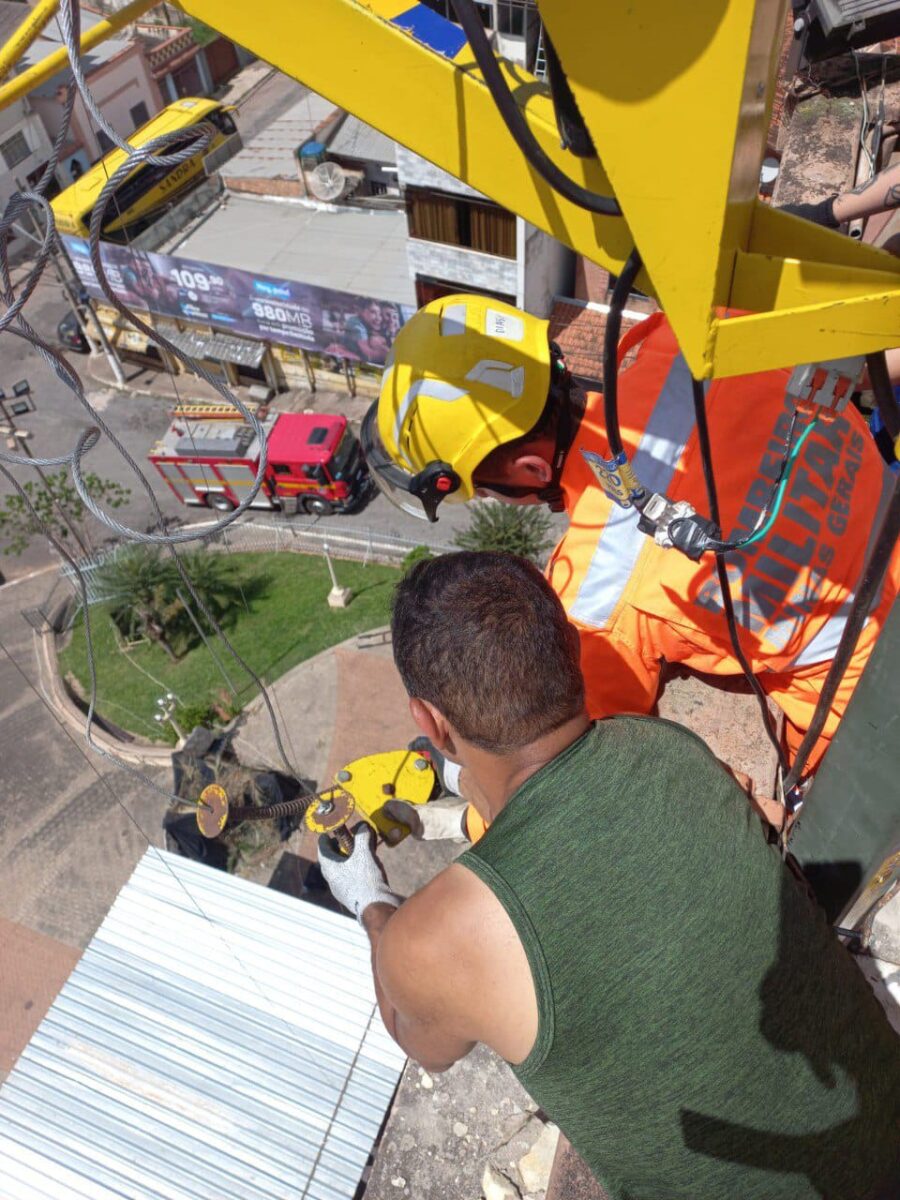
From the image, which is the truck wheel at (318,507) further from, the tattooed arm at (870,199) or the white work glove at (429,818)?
the tattooed arm at (870,199)

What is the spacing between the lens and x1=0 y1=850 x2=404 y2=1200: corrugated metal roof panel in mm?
5027

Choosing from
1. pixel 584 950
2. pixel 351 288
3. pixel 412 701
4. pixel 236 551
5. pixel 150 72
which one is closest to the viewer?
pixel 584 950

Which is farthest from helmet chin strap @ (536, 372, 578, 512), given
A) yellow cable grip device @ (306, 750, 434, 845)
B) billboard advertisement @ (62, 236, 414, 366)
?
billboard advertisement @ (62, 236, 414, 366)

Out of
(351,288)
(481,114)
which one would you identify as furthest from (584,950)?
(351,288)

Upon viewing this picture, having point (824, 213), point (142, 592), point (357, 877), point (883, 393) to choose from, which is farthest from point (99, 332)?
point (883, 393)

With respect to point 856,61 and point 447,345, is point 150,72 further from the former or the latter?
point 447,345

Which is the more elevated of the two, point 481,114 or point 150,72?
point 481,114

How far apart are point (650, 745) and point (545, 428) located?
6.55 ft

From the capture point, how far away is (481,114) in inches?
84.0

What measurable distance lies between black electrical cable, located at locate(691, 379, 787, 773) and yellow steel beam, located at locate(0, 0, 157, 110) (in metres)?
2.32

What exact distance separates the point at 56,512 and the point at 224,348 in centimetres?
584

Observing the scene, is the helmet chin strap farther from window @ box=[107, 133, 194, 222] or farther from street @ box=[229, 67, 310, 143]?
street @ box=[229, 67, 310, 143]

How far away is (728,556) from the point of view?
3139 millimetres

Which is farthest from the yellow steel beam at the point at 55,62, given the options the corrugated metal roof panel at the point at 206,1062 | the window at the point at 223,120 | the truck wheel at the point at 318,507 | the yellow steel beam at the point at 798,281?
the window at the point at 223,120
